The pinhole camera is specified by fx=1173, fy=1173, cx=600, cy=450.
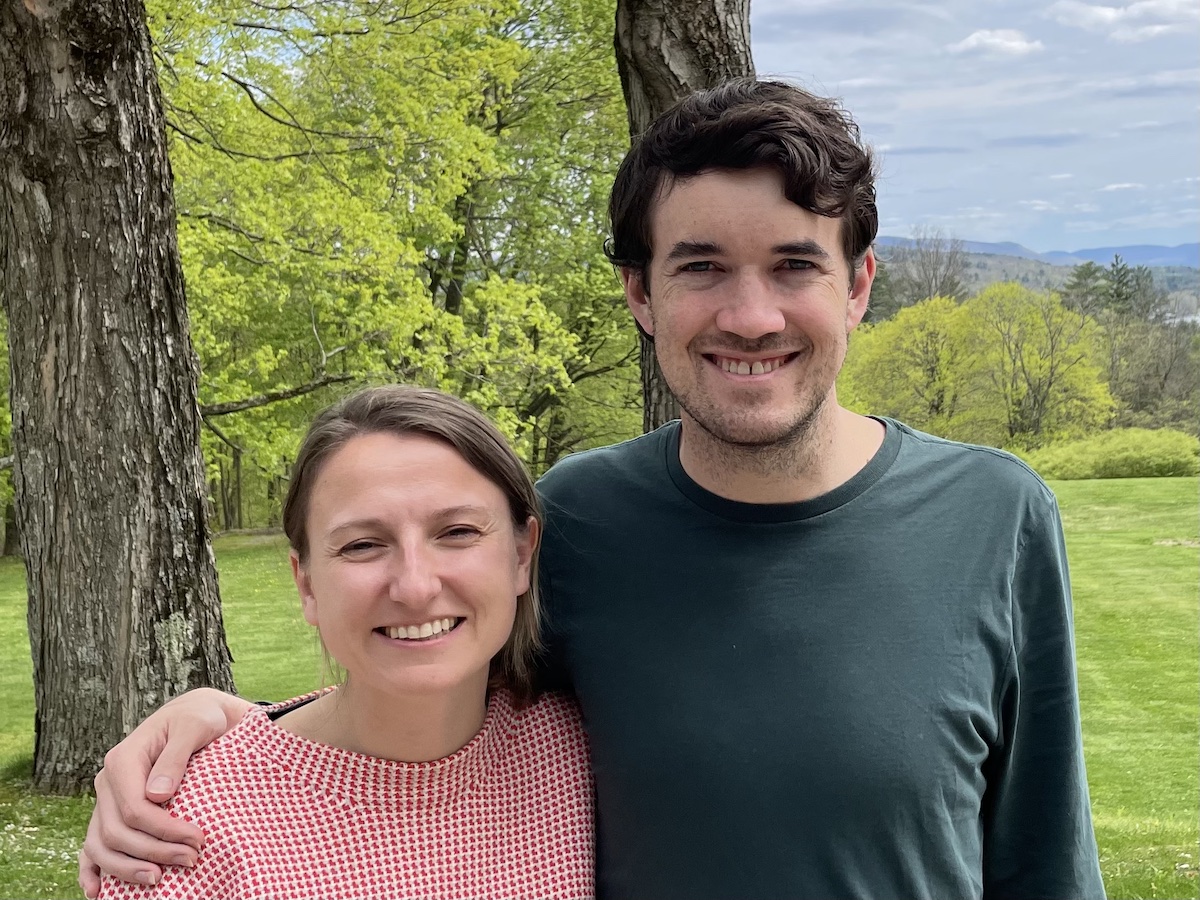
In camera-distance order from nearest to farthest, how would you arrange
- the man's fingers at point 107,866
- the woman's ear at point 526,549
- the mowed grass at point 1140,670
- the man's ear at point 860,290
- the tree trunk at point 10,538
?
the man's fingers at point 107,866, the woman's ear at point 526,549, the man's ear at point 860,290, the mowed grass at point 1140,670, the tree trunk at point 10,538

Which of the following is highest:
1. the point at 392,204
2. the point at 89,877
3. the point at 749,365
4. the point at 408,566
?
the point at 392,204

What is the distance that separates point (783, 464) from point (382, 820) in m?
0.92

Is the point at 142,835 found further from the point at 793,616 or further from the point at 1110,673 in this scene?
the point at 1110,673

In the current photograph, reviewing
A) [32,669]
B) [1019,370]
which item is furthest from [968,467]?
[1019,370]

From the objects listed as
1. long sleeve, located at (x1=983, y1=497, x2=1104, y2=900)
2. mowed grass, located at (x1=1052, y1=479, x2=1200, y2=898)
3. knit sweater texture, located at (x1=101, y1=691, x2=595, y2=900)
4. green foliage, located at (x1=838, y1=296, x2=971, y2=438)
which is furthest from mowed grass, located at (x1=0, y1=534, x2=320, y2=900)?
green foliage, located at (x1=838, y1=296, x2=971, y2=438)

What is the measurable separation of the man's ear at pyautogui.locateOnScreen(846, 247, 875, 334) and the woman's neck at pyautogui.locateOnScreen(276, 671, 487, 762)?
0.98 meters

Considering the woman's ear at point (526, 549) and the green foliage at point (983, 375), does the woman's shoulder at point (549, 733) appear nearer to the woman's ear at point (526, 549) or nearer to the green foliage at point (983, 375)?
the woman's ear at point (526, 549)

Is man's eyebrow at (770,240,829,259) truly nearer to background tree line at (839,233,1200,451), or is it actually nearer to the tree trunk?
the tree trunk

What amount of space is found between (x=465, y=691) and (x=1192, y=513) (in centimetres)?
2767

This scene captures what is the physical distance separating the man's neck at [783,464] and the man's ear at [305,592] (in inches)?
27.9

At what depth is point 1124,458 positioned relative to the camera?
105 ft

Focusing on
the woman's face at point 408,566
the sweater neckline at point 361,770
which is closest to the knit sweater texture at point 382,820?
the sweater neckline at point 361,770

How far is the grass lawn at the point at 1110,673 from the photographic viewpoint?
581 cm

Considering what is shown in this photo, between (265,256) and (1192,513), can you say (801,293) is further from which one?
(1192,513)
